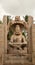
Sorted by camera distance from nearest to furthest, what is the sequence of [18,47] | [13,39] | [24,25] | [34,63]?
[34,63] → [18,47] → [13,39] → [24,25]

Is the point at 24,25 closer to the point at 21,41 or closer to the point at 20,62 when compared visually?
the point at 21,41

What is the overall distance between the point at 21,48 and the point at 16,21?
2.06 meters

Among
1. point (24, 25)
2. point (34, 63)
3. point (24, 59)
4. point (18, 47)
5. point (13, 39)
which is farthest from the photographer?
point (24, 25)

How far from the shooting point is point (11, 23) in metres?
12.9

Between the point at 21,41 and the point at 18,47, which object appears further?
the point at 21,41

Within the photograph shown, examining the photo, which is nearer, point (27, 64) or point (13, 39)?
point (27, 64)

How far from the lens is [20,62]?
9422mm

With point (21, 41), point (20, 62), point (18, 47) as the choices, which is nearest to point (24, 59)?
point (20, 62)

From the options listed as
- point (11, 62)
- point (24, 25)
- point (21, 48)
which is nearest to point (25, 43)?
point (21, 48)

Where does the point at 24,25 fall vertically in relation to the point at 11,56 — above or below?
above

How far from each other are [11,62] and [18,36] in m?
3.43

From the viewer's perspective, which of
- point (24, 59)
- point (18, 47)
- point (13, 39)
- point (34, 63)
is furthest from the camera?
point (13, 39)

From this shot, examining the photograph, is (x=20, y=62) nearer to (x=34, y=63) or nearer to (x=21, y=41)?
(x=34, y=63)

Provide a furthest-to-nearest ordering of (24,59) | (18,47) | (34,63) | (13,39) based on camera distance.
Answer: (13,39) → (18,47) → (24,59) → (34,63)
